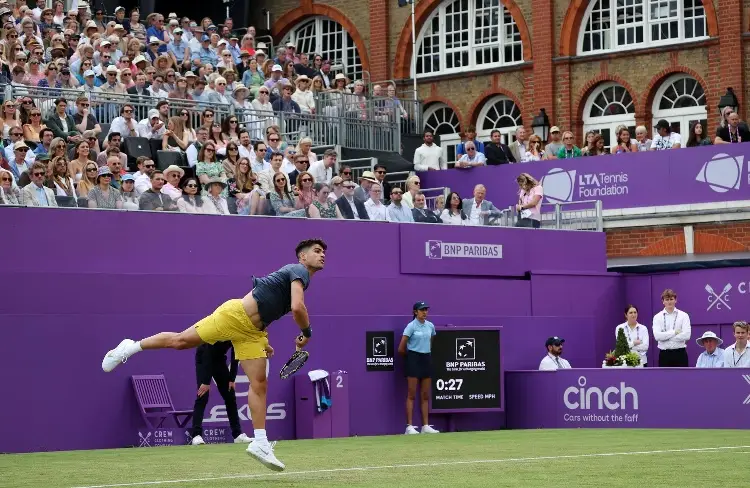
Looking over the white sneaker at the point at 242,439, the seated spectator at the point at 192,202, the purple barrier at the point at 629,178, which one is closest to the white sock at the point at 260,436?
the white sneaker at the point at 242,439

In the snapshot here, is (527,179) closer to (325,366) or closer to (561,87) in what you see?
(325,366)

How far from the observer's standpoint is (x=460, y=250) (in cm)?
2350

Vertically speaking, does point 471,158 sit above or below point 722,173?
above

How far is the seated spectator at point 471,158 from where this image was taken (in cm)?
2764

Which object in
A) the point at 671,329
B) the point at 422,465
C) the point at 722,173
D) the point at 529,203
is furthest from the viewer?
the point at 722,173

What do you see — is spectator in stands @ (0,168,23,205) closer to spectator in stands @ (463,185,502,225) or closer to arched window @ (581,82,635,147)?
spectator in stands @ (463,185,502,225)

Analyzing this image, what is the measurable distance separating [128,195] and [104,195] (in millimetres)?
378

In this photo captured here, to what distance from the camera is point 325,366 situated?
69.6 ft

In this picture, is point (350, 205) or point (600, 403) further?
point (350, 205)

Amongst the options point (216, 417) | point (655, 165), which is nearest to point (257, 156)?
point (216, 417)

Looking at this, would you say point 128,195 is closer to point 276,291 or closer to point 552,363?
point 552,363

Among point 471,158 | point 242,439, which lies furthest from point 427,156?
point 242,439

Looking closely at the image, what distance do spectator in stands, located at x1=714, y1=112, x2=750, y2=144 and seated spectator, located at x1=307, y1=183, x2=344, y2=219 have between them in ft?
24.5

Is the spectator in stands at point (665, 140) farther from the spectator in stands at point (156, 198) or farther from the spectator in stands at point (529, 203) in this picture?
the spectator in stands at point (156, 198)
